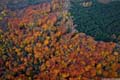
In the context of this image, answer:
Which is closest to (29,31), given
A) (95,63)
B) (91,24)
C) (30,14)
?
(30,14)

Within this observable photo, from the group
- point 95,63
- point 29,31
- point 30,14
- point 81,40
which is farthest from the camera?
point 30,14

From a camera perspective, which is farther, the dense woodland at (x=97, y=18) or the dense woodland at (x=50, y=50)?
the dense woodland at (x=97, y=18)

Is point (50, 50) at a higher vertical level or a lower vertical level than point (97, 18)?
lower

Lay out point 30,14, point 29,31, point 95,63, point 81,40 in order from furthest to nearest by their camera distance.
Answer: point 30,14, point 29,31, point 81,40, point 95,63

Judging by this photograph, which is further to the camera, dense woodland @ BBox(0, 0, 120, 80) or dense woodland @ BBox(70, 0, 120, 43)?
dense woodland @ BBox(70, 0, 120, 43)

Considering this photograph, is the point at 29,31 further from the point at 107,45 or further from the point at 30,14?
the point at 107,45

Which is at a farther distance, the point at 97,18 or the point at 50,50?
the point at 97,18

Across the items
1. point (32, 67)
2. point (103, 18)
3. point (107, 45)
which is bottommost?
point (32, 67)

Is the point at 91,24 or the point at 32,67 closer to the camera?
the point at 32,67
